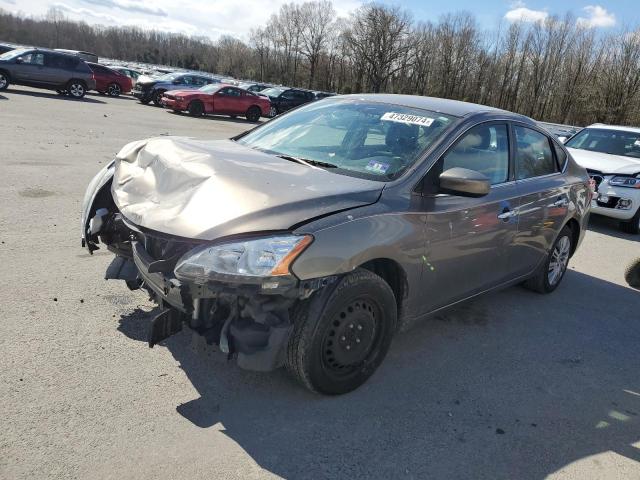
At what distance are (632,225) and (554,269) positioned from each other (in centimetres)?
485

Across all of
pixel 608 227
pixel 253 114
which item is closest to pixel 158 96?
pixel 253 114

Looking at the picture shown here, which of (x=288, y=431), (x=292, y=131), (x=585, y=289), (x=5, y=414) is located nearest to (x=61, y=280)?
(x=5, y=414)

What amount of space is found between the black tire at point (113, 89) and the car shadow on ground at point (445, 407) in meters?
26.4

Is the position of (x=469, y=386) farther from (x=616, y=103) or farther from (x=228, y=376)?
(x=616, y=103)

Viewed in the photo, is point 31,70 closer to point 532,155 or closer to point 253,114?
point 253,114

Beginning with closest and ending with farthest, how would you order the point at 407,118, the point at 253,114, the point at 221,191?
the point at 221,191
the point at 407,118
the point at 253,114

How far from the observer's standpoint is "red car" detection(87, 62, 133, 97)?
87.7 feet

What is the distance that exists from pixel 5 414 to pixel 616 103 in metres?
55.9

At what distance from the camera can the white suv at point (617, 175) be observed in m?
9.05

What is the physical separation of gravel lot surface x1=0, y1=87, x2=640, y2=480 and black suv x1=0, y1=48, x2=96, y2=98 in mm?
19128

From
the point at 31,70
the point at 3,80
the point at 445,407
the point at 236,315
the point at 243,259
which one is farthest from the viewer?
the point at 31,70

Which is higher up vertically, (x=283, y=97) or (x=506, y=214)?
(x=283, y=97)

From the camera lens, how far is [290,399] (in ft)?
10.6

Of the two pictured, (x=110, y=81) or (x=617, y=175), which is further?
(x=110, y=81)
